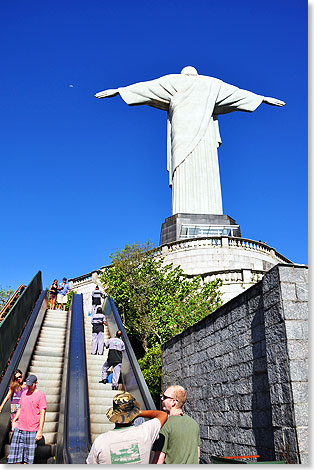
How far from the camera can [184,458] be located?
3.59 m

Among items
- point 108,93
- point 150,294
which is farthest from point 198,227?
point 108,93

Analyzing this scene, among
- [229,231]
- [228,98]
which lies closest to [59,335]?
[229,231]

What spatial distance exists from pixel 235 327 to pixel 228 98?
27662 mm

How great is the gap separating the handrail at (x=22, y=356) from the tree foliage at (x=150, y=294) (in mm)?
5753

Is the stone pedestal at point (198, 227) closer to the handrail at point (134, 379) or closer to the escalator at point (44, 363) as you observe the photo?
the escalator at point (44, 363)

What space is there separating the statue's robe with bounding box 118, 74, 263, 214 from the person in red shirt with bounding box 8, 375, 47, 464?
2235cm

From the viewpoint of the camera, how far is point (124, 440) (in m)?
3.05

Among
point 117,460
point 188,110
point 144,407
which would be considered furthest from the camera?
point 188,110

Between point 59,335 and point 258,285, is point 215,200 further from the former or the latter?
point 258,285

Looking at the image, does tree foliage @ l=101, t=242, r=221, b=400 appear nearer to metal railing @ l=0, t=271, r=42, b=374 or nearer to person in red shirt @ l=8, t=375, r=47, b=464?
metal railing @ l=0, t=271, r=42, b=374

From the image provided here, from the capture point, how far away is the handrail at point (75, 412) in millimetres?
5094

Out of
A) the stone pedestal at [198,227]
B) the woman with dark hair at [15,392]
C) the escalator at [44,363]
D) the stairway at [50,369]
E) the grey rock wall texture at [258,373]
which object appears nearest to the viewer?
the grey rock wall texture at [258,373]

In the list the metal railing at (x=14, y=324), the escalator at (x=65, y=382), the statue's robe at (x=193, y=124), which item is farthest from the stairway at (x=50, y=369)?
the statue's robe at (x=193, y=124)

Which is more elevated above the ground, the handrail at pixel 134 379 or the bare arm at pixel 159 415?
the bare arm at pixel 159 415
